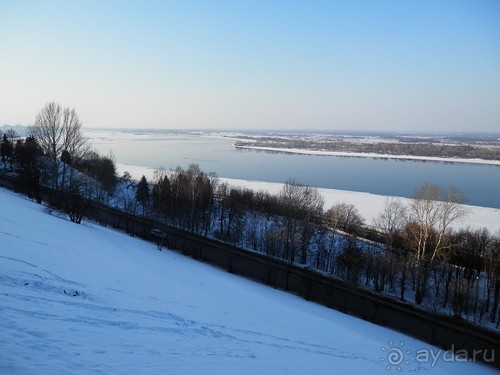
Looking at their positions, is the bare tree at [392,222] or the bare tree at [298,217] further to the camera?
the bare tree at [392,222]

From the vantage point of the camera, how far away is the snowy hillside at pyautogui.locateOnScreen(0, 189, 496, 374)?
5.65 m

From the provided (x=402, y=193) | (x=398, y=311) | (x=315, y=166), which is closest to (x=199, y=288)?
(x=398, y=311)

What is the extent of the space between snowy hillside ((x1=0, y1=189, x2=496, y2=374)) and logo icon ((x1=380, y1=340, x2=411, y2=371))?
55mm

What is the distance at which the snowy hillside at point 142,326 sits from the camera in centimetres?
565

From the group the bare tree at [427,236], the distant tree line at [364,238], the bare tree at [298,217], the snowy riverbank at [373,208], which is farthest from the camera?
the snowy riverbank at [373,208]

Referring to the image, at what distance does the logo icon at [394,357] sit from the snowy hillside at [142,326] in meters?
0.06

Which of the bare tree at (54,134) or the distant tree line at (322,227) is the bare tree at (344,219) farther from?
the bare tree at (54,134)

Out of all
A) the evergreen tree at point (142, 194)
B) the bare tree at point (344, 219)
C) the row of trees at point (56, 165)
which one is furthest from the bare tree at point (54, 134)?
the bare tree at point (344, 219)

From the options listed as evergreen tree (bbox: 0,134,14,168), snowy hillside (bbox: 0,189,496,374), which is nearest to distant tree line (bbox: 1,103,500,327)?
snowy hillside (bbox: 0,189,496,374)

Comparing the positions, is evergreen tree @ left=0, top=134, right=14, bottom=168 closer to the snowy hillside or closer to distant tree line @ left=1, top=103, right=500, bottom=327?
distant tree line @ left=1, top=103, right=500, bottom=327

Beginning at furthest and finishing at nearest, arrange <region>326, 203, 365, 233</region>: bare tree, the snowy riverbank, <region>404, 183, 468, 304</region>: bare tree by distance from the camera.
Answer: the snowy riverbank
<region>326, 203, 365, 233</region>: bare tree
<region>404, 183, 468, 304</region>: bare tree

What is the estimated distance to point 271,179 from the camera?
57438 millimetres

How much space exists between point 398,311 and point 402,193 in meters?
30.8

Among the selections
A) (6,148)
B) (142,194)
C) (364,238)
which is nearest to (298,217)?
(364,238)
